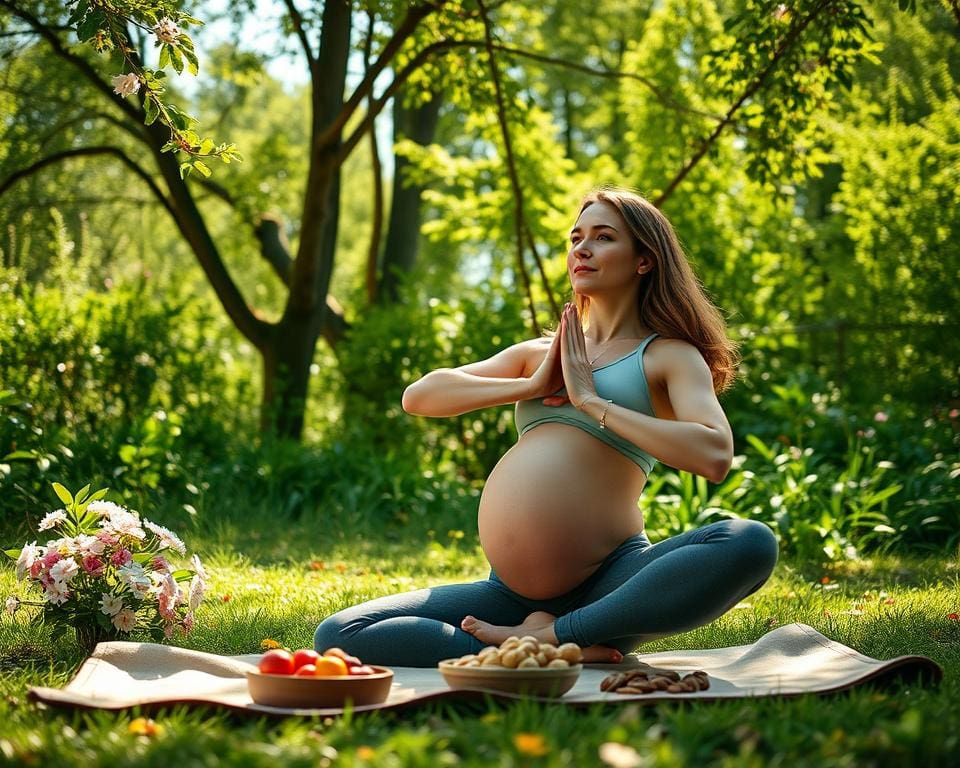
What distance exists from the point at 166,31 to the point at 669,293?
194 cm

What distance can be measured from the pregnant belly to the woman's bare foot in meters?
0.11

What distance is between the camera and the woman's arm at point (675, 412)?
3.18m

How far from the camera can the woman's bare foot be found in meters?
3.38

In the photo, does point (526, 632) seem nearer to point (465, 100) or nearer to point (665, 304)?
point (665, 304)

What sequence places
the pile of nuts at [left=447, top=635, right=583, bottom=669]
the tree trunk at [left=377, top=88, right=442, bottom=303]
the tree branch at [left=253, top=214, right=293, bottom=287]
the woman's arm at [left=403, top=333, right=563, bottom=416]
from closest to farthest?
1. the pile of nuts at [left=447, top=635, right=583, bottom=669]
2. the woman's arm at [left=403, top=333, right=563, bottom=416]
3. the tree branch at [left=253, top=214, right=293, bottom=287]
4. the tree trunk at [left=377, top=88, right=442, bottom=303]

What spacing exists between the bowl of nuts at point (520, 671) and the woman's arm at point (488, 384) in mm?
919

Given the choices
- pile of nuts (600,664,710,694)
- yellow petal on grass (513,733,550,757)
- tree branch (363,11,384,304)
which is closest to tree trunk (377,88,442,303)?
tree branch (363,11,384,304)

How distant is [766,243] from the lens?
10.2m

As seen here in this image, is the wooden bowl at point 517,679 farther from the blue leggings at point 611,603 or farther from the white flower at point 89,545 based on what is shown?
the white flower at point 89,545

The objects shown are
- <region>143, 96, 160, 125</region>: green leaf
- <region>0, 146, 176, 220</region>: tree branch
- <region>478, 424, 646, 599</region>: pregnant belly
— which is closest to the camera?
<region>478, 424, 646, 599</region>: pregnant belly

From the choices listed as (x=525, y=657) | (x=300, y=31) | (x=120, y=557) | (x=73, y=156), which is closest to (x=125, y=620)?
(x=120, y=557)

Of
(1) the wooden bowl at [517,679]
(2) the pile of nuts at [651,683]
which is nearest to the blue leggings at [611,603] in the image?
(2) the pile of nuts at [651,683]

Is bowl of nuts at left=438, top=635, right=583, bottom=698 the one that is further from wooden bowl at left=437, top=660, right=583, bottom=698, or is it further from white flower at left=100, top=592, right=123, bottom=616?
white flower at left=100, top=592, right=123, bottom=616

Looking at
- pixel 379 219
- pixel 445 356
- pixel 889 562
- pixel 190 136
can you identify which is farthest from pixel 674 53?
pixel 190 136
